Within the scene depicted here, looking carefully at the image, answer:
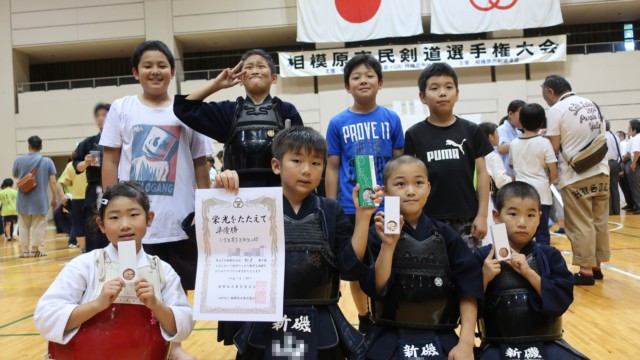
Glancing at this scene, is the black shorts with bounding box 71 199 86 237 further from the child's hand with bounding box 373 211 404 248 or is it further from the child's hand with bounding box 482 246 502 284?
the child's hand with bounding box 482 246 502 284

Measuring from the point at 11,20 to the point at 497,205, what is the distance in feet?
57.8

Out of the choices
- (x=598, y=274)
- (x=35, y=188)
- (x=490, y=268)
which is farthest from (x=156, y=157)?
(x=35, y=188)

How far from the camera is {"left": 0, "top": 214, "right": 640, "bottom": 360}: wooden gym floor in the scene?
289 centimetres

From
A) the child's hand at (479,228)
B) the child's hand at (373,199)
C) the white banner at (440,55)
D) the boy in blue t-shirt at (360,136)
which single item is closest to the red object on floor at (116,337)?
the child's hand at (373,199)

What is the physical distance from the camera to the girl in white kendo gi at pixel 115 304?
6.07 ft

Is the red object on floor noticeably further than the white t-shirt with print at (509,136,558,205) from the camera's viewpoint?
No

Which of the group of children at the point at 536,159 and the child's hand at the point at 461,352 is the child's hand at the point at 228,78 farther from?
the group of children at the point at 536,159

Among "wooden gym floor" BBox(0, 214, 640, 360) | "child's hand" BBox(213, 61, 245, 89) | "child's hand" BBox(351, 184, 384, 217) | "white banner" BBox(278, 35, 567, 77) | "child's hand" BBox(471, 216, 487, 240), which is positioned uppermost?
A: "white banner" BBox(278, 35, 567, 77)

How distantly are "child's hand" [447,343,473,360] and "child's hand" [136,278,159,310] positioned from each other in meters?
1.23

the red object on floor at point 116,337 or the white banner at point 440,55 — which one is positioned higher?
the white banner at point 440,55

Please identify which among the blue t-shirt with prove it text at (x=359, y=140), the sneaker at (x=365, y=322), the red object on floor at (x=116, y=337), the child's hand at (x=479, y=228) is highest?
the blue t-shirt with prove it text at (x=359, y=140)

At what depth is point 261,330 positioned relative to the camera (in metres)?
1.92

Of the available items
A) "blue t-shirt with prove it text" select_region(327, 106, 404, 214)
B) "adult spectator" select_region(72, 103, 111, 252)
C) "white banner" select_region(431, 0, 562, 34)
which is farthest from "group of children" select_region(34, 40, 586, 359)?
"white banner" select_region(431, 0, 562, 34)

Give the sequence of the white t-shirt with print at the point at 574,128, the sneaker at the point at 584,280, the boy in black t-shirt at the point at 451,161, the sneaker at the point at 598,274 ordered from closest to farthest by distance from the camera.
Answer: the boy in black t-shirt at the point at 451,161 < the white t-shirt with print at the point at 574,128 < the sneaker at the point at 584,280 < the sneaker at the point at 598,274
